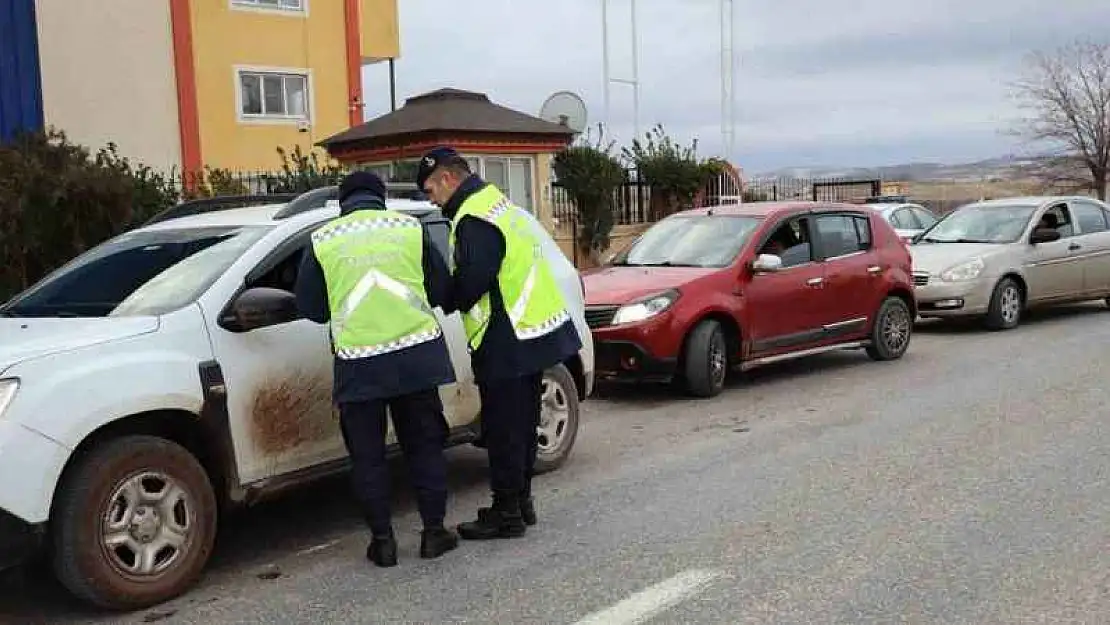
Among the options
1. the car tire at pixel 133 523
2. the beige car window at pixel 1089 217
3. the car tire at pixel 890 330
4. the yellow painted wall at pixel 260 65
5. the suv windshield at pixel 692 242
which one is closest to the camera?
the car tire at pixel 133 523

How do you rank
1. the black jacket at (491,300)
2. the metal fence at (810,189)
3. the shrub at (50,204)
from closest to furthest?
the black jacket at (491,300) < the shrub at (50,204) < the metal fence at (810,189)

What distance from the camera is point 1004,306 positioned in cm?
1323

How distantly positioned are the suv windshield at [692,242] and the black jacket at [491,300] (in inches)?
173

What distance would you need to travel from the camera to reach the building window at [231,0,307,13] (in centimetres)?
2383

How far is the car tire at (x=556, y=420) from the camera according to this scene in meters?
6.64

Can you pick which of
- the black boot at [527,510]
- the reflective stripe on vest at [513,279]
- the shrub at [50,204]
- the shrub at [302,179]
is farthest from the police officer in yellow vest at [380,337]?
the shrub at [302,179]

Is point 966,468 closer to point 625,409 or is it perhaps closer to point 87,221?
point 625,409

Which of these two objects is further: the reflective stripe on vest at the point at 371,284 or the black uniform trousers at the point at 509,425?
the black uniform trousers at the point at 509,425

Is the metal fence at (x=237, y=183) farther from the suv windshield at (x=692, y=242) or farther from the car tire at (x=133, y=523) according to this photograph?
the car tire at (x=133, y=523)

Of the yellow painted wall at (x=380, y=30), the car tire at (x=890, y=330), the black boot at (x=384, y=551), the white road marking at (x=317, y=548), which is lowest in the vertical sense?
the white road marking at (x=317, y=548)

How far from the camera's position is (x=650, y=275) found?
948 centimetres

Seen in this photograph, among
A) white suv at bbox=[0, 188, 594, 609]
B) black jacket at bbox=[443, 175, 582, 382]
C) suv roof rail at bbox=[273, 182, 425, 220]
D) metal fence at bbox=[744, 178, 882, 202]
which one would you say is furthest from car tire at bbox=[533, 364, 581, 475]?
metal fence at bbox=[744, 178, 882, 202]

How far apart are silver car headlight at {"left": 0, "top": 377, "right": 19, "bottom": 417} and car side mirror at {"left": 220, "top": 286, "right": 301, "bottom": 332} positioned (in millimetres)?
957

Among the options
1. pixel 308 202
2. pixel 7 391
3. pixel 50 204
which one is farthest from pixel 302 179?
pixel 7 391
